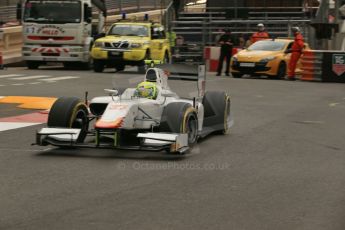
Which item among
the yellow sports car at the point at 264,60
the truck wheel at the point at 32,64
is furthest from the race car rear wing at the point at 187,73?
the truck wheel at the point at 32,64

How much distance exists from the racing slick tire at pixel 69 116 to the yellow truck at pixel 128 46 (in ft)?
54.4

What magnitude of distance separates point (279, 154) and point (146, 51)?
59.0 ft

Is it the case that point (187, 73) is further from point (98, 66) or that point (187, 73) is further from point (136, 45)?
point (98, 66)

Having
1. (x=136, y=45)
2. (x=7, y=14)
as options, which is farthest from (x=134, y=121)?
(x=7, y=14)

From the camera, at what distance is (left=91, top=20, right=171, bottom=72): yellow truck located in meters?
28.9

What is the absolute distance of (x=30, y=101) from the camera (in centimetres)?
1852

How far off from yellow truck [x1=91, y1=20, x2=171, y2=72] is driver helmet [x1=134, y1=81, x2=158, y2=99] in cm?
1655

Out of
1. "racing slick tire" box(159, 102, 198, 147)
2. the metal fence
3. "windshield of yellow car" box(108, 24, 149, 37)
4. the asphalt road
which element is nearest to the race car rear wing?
the asphalt road

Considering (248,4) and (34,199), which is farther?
(248,4)

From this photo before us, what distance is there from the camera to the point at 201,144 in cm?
1224

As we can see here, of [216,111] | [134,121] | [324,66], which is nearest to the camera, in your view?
[134,121]

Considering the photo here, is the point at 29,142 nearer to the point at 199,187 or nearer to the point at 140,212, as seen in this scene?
the point at 199,187

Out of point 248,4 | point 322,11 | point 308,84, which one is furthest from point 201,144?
point 248,4

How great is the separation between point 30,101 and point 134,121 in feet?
25.7
